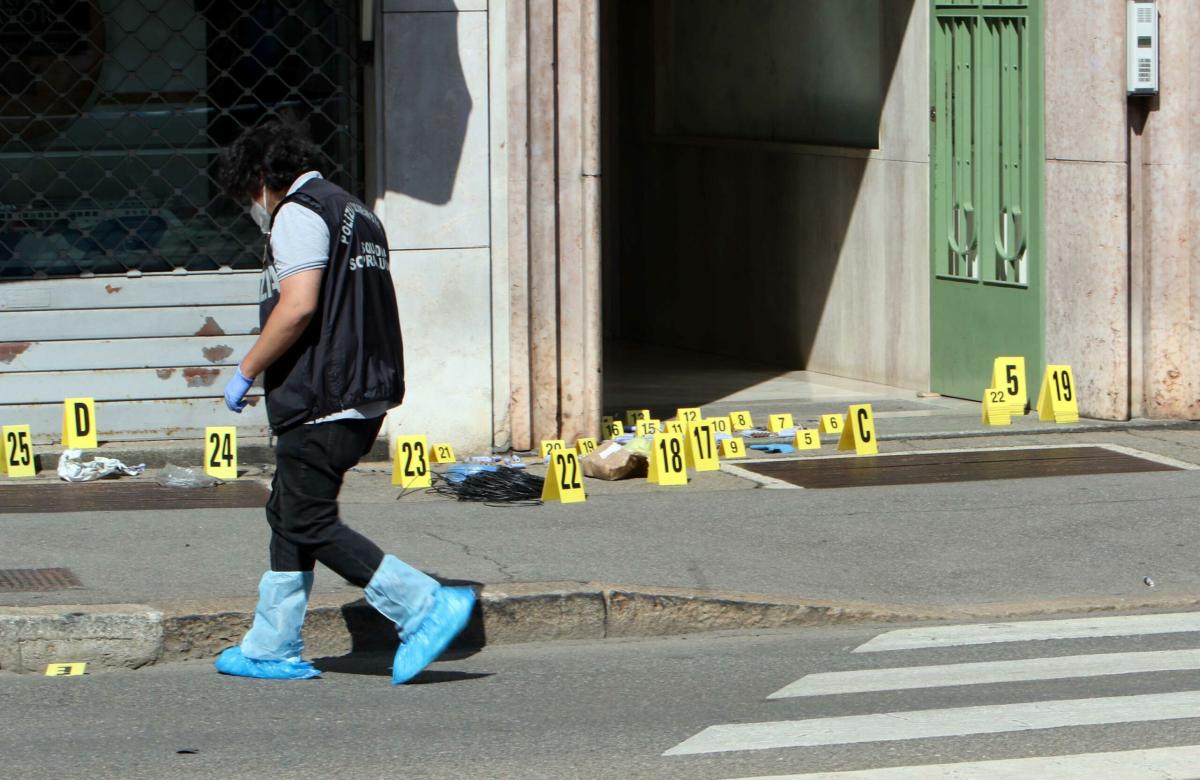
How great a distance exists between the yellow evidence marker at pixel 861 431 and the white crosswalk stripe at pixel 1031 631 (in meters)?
3.55

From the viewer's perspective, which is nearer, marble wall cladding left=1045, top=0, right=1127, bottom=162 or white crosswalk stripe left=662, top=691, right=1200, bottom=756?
white crosswalk stripe left=662, top=691, right=1200, bottom=756

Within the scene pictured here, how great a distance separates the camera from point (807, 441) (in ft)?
36.1

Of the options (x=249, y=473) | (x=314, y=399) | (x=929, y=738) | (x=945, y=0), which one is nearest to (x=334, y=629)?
(x=314, y=399)

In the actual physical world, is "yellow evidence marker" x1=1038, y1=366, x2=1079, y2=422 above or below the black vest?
below

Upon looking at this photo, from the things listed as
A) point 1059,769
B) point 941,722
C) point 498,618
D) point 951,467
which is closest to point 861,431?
point 951,467

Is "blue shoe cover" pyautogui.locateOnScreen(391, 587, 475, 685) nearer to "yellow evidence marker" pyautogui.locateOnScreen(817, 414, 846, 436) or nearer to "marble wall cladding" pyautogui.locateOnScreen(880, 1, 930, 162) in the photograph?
"yellow evidence marker" pyautogui.locateOnScreen(817, 414, 846, 436)

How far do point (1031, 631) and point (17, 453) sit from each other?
18.2 feet

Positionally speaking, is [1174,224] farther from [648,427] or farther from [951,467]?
[648,427]

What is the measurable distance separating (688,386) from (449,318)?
12.1 ft

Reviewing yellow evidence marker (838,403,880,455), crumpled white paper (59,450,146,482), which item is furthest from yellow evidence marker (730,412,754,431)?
crumpled white paper (59,450,146,482)

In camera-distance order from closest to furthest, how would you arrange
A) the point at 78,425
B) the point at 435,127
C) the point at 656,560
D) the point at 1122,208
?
the point at 656,560
the point at 78,425
the point at 435,127
the point at 1122,208

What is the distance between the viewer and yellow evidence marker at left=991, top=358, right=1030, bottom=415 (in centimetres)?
1172

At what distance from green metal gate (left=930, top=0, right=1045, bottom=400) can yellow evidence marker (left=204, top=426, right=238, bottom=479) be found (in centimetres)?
490

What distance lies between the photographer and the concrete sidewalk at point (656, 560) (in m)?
6.85
